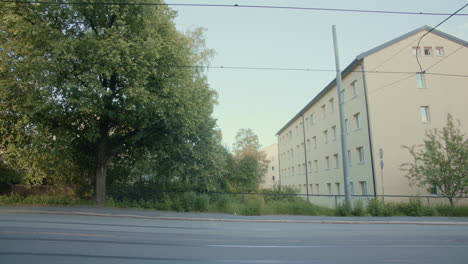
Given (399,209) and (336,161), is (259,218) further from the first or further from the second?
(336,161)

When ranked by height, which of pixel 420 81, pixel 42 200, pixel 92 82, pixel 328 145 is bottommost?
pixel 42 200

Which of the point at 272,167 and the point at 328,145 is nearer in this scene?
the point at 328,145

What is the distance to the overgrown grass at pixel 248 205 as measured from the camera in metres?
15.8

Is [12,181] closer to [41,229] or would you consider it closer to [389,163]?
[41,229]

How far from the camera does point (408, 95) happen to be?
2273 cm

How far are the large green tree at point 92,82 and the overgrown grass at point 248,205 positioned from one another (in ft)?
7.09

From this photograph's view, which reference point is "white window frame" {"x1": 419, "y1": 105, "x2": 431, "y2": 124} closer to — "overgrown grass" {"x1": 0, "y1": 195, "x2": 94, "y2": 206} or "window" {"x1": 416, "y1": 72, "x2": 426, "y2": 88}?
"window" {"x1": 416, "y1": 72, "x2": 426, "y2": 88}

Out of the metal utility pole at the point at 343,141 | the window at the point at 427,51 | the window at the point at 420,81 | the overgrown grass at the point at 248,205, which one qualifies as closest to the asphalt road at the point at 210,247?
the metal utility pole at the point at 343,141

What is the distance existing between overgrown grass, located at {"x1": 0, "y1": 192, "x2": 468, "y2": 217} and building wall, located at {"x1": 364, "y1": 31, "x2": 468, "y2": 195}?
6238 mm

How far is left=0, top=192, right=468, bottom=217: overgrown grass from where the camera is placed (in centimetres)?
1576

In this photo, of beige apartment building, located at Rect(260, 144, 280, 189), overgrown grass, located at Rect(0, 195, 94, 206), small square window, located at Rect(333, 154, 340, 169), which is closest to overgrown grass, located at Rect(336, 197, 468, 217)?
small square window, located at Rect(333, 154, 340, 169)

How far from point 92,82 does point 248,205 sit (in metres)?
9.63

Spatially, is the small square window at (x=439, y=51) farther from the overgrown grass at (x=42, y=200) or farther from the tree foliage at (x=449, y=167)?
the overgrown grass at (x=42, y=200)

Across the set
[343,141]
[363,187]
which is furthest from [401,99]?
[343,141]
